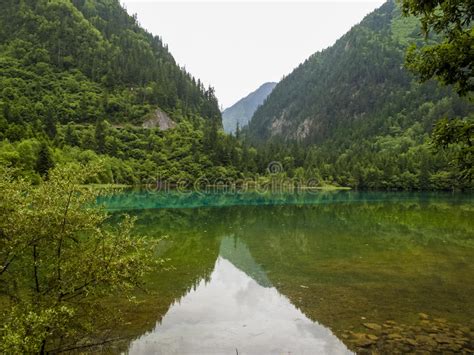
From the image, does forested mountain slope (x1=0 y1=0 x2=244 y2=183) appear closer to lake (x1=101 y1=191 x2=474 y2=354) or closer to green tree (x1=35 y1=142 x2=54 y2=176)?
green tree (x1=35 y1=142 x2=54 y2=176)

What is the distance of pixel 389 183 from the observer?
16138cm

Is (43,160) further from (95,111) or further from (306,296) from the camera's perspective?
(95,111)

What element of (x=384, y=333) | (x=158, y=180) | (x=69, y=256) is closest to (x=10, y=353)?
(x=69, y=256)

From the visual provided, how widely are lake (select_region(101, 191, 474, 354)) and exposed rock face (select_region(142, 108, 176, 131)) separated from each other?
142 m

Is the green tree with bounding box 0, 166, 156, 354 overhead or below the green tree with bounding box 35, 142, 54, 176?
below

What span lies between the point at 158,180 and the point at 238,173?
35.5 metres

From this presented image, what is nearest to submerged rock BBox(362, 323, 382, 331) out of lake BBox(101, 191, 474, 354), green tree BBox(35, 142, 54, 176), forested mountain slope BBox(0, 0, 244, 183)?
lake BBox(101, 191, 474, 354)

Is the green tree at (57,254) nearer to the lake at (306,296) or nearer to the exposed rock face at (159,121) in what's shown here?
the lake at (306,296)

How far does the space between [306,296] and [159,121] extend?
168m

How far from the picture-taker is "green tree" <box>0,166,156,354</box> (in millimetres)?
9812

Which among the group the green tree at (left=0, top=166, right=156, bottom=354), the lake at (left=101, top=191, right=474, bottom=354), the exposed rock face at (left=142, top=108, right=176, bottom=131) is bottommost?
the lake at (left=101, top=191, right=474, bottom=354)

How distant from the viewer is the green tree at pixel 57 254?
32.2 ft

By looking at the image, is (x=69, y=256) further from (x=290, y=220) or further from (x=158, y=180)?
(x=158, y=180)

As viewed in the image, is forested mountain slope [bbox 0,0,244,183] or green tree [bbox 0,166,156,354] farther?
forested mountain slope [bbox 0,0,244,183]
